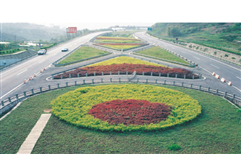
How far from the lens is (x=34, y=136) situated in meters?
14.9

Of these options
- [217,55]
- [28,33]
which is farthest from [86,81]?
[28,33]

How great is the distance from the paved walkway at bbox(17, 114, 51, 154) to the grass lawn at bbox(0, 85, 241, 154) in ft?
1.23

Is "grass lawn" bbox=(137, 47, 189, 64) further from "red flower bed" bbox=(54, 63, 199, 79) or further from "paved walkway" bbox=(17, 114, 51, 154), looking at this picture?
"paved walkway" bbox=(17, 114, 51, 154)

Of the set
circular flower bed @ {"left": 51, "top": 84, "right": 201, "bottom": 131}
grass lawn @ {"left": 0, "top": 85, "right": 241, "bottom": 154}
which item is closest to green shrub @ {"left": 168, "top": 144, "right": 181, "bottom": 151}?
grass lawn @ {"left": 0, "top": 85, "right": 241, "bottom": 154}

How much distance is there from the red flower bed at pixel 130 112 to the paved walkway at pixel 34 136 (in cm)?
467

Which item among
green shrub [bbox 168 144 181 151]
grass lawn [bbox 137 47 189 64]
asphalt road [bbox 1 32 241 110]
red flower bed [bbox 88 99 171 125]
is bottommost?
green shrub [bbox 168 144 181 151]

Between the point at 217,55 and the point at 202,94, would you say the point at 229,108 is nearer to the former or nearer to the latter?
the point at 202,94

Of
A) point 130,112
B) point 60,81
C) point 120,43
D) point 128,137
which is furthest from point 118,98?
point 120,43

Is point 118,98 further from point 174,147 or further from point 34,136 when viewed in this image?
point 34,136

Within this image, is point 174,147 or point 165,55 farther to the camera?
point 165,55

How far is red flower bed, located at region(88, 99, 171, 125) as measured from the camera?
667 inches

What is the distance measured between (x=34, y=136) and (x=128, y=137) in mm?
8262

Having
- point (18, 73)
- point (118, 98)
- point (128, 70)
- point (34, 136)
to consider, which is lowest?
point (34, 136)

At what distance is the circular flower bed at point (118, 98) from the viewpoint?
16219mm
